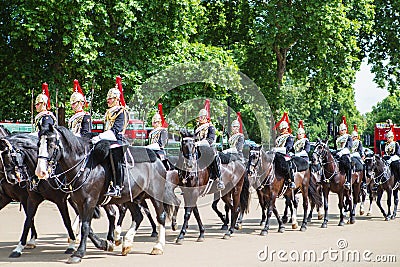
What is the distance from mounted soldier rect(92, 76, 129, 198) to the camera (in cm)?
1154

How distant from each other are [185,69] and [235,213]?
42.5ft

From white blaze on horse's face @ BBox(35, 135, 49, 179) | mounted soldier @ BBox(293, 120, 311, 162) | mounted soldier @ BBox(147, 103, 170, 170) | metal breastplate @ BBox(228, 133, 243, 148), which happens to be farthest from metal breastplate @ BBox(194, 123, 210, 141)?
white blaze on horse's face @ BBox(35, 135, 49, 179)

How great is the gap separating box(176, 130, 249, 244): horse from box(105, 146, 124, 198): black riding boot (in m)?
2.43

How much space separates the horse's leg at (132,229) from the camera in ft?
38.9

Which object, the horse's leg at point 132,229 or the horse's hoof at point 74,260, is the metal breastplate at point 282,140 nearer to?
the horse's leg at point 132,229

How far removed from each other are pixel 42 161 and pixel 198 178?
187 inches

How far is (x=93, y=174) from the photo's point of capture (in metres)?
11.3

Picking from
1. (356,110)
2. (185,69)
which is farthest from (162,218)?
(356,110)

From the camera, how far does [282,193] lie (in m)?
16.9

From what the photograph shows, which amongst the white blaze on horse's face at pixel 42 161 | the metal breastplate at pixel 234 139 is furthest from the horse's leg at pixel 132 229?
the metal breastplate at pixel 234 139

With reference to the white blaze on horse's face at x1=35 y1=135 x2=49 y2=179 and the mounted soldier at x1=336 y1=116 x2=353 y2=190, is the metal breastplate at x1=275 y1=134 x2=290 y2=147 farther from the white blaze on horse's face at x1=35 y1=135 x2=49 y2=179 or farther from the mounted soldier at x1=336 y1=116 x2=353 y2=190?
the white blaze on horse's face at x1=35 y1=135 x2=49 y2=179

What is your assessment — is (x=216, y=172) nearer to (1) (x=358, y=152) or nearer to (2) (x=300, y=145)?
(2) (x=300, y=145)

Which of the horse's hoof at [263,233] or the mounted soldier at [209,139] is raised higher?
the mounted soldier at [209,139]

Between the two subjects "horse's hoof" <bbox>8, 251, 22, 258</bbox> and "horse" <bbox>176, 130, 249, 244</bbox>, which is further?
"horse" <bbox>176, 130, 249, 244</bbox>
